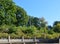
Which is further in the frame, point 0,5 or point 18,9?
point 18,9

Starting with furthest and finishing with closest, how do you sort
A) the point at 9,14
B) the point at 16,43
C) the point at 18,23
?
the point at 18,23, the point at 9,14, the point at 16,43

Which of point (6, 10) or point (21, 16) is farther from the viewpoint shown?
point (21, 16)

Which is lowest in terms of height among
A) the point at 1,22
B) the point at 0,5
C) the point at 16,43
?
the point at 16,43

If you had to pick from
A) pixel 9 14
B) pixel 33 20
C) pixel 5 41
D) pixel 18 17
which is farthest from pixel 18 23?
pixel 5 41

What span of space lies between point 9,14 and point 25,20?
16.9 meters

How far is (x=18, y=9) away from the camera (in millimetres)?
67562

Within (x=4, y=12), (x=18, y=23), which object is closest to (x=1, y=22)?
(x=4, y=12)

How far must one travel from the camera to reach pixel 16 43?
18812mm

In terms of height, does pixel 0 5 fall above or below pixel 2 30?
above

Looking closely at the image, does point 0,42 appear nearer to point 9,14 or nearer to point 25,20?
point 9,14

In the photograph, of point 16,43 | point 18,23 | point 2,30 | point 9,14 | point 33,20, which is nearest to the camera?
point 16,43

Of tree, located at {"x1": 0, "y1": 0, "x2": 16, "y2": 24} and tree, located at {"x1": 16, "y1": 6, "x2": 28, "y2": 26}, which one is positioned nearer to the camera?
tree, located at {"x1": 0, "y1": 0, "x2": 16, "y2": 24}

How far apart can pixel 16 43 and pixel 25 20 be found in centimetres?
4886

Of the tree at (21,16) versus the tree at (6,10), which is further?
the tree at (21,16)
